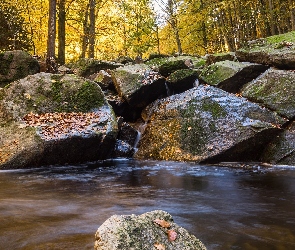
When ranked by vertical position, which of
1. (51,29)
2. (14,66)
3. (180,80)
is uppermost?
(51,29)

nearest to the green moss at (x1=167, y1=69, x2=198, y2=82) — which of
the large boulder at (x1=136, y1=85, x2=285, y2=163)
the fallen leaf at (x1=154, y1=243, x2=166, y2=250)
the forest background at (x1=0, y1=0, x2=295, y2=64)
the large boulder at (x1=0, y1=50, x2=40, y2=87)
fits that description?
the large boulder at (x1=136, y1=85, x2=285, y2=163)

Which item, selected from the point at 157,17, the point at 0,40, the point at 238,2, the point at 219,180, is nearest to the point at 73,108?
the point at 219,180

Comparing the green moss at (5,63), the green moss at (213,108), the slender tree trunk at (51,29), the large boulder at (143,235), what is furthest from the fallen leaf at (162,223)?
the green moss at (5,63)

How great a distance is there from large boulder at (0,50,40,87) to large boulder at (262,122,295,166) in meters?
9.73

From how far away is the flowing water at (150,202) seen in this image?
12.1 feet

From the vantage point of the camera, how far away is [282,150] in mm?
8453

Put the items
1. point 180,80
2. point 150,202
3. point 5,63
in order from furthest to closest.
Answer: point 5,63
point 180,80
point 150,202

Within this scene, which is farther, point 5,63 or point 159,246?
point 5,63

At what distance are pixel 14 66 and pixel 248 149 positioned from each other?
980 cm

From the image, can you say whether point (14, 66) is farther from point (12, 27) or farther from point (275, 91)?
point (275, 91)

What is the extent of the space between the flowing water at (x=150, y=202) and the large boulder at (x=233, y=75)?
4.44 meters

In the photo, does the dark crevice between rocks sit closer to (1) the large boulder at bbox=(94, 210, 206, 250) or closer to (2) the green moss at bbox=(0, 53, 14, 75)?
(1) the large boulder at bbox=(94, 210, 206, 250)

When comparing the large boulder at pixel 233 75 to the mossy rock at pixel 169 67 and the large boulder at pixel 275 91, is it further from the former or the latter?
the mossy rock at pixel 169 67

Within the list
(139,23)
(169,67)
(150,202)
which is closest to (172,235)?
(150,202)
